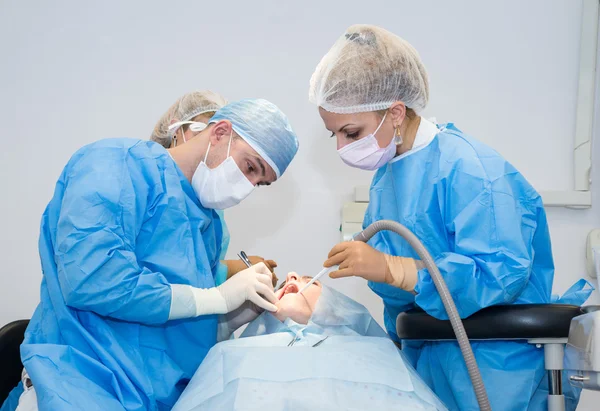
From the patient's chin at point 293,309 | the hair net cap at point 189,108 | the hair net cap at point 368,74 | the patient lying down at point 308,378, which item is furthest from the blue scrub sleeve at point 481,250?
the hair net cap at point 189,108

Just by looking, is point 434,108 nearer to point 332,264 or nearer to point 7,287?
point 332,264

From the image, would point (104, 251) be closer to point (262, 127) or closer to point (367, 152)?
point (262, 127)

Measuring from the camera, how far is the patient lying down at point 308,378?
115 centimetres

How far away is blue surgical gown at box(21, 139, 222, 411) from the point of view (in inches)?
52.2

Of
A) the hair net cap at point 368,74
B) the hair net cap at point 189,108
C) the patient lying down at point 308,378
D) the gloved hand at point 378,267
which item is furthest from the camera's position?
the hair net cap at point 189,108

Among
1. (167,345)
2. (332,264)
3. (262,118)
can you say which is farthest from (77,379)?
(262,118)

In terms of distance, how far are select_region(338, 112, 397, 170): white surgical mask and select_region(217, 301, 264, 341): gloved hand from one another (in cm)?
52

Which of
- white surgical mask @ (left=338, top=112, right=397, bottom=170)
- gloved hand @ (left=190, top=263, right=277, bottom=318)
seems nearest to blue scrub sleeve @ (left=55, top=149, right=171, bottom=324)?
gloved hand @ (left=190, top=263, right=277, bottom=318)

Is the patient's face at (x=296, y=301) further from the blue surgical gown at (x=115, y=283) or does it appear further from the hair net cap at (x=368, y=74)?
the hair net cap at (x=368, y=74)

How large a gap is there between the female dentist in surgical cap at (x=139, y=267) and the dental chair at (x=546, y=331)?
0.48 m

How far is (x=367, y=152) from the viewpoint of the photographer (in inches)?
63.1

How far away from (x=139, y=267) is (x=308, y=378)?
0.50m

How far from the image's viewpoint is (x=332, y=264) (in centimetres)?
150

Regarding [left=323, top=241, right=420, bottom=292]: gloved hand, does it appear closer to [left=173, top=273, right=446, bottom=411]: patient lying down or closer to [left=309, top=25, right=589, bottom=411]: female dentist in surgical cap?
[left=309, top=25, right=589, bottom=411]: female dentist in surgical cap
